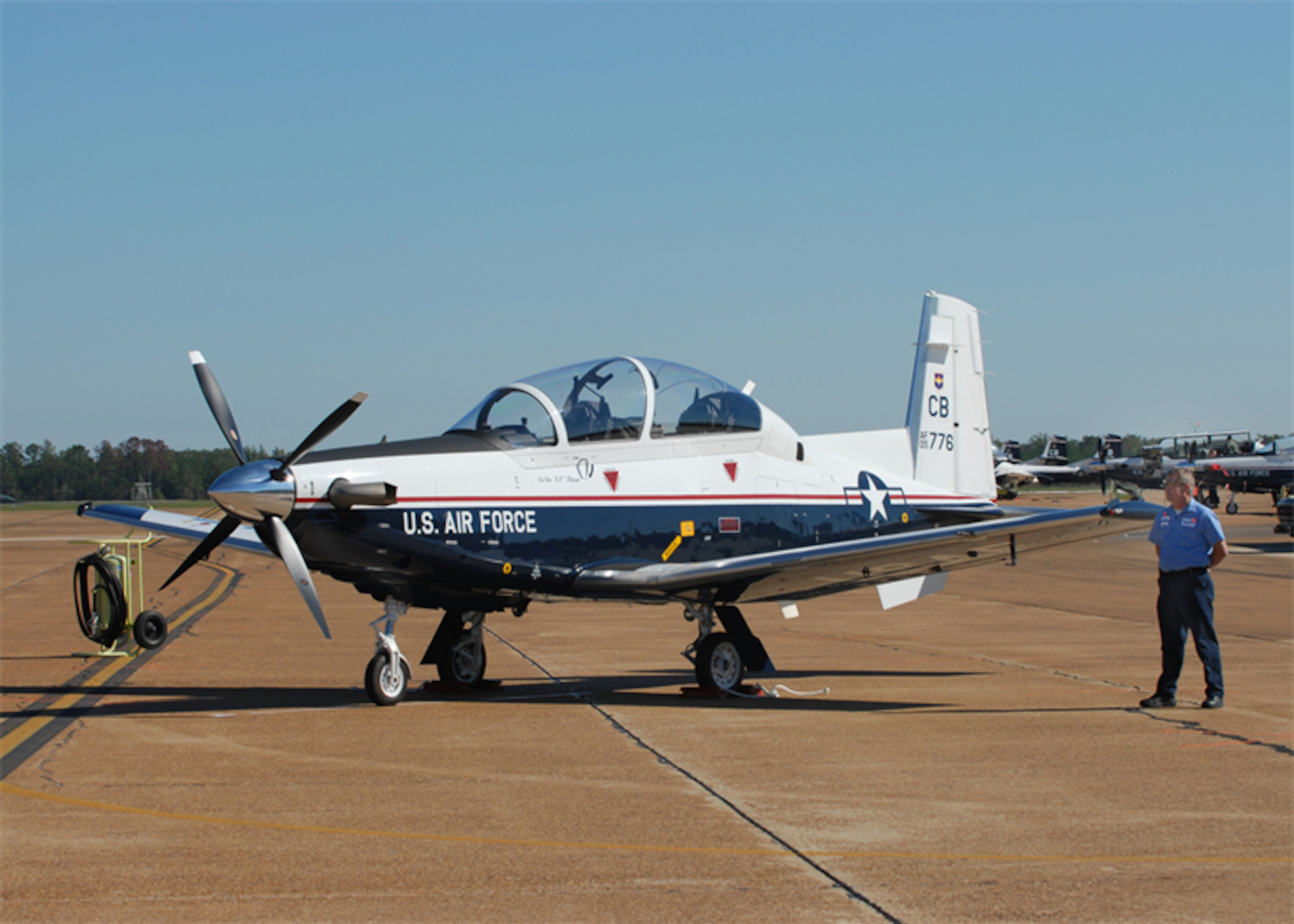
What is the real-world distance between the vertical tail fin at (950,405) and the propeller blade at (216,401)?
7.25 m

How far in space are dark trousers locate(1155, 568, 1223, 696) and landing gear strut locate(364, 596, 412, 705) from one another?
600cm

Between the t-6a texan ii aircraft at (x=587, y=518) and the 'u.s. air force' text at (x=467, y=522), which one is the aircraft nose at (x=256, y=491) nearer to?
the t-6a texan ii aircraft at (x=587, y=518)

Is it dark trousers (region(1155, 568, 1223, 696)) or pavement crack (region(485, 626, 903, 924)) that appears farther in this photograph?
dark trousers (region(1155, 568, 1223, 696))

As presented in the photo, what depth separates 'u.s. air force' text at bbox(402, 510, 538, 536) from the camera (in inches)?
368

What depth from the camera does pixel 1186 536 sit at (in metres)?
9.43

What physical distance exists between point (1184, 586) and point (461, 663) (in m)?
6.04

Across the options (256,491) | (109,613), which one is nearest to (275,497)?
(256,491)

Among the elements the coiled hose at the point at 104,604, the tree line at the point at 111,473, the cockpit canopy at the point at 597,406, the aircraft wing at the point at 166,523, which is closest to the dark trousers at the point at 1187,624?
the cockpit canopy at the point at 597,406

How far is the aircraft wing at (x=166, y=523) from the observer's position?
1145cm

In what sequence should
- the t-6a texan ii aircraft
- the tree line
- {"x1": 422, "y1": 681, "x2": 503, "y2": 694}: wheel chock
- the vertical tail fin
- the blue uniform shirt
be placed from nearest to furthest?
the t-6a texan ii aircraft, the blue uniform shirt, {"x1": 422, "y1": 681, "x2": 503, "y2": 694}: wheel chock, the vertical tail fin, the tree line

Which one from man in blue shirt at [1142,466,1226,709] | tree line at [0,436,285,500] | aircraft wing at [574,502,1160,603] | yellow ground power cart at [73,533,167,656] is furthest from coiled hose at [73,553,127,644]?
tree line at [0,436,285,500]

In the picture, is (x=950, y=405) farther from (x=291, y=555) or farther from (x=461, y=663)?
(x=291, y=555)

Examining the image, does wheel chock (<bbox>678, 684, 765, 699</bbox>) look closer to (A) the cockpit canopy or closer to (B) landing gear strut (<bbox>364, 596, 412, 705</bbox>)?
(A) the cockpit canopy

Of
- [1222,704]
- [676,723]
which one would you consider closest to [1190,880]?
[676,723]
